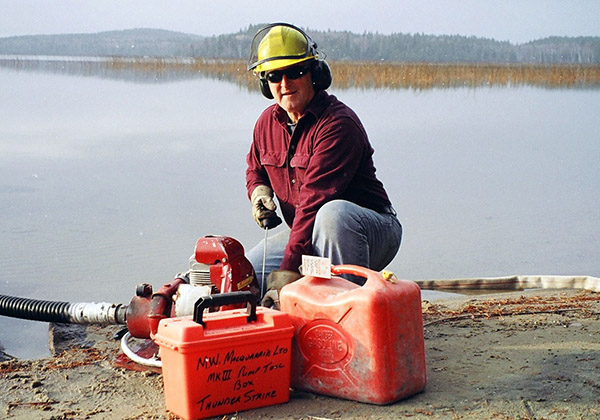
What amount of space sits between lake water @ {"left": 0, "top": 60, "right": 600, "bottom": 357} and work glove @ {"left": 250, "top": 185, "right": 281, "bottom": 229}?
141 cm

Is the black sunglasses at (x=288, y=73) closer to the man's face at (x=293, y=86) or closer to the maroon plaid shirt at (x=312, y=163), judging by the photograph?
the man's face at (x=293, y=86)

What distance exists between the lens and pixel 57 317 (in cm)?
385

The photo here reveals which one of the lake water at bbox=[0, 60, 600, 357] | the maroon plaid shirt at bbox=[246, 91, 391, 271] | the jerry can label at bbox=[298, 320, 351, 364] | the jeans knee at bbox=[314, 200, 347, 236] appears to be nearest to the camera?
the jerry can label at bbox=[298, 320, 351, 364]

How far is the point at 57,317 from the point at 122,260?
78.0 inches

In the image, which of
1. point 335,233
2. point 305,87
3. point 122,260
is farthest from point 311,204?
point 122,260

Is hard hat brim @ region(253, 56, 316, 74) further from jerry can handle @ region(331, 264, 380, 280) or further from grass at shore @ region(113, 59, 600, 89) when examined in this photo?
grass at shore @ region(113, 59, 600, 89)

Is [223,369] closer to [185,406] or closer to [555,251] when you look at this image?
[185,406]

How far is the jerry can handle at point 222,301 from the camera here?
2656 mm

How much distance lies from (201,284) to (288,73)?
0.93 m

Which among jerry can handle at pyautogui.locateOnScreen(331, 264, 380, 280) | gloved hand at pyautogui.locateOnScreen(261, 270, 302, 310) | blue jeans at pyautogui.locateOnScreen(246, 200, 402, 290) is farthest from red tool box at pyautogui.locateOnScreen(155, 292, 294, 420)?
blue jeans at pyautogui.locateOnScreen(246, 200, 402, 290)

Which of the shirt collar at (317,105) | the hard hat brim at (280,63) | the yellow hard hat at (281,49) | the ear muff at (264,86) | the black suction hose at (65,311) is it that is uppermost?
the yellow hard hat at (281,49)

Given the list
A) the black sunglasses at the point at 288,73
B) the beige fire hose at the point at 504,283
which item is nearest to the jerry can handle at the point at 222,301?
the black sunglasses at the point at 288,73

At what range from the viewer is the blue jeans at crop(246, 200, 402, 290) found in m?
3.18

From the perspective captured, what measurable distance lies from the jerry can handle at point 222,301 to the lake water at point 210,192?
70.7 inches
